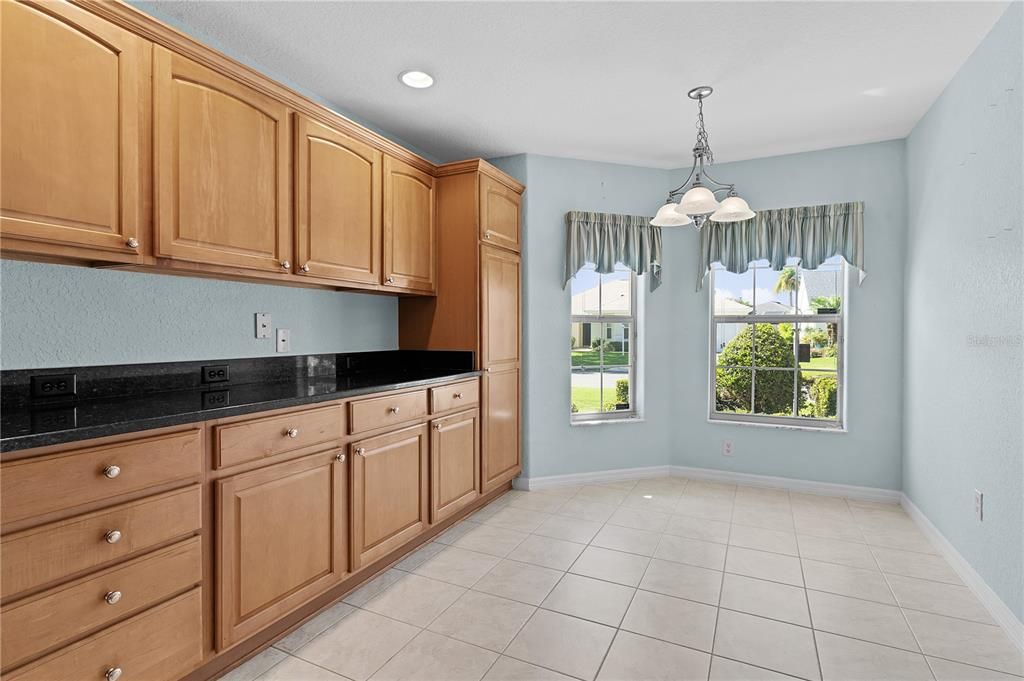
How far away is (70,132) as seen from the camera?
1529 millimetres

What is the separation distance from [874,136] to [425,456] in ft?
12.2

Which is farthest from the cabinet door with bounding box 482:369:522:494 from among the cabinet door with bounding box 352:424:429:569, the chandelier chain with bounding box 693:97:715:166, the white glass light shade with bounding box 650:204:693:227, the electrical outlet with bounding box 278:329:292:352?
the chandelier chain with bounding box 693:97:715:166

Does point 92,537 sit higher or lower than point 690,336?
lower

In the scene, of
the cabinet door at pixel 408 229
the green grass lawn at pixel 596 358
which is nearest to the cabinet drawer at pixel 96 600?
the cabinet door at pixel 408 229

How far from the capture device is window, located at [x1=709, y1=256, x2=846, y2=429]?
12.5ft

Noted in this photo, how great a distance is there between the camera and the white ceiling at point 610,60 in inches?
84.0

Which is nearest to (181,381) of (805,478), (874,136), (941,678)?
(941,678)

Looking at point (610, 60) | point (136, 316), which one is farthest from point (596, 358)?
point (136, 316)

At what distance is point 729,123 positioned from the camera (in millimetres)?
3293

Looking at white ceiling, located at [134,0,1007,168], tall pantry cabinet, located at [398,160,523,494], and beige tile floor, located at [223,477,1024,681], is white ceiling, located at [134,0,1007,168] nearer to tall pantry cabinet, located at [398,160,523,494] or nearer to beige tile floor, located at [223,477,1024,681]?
tall pantry cabinet, located at [398,160,523,494]

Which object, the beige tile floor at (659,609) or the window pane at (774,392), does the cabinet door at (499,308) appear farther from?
the window pane at (774,392)

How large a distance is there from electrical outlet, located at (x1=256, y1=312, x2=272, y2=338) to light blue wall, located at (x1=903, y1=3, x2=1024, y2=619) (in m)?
3.40

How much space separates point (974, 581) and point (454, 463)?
8.78 ft

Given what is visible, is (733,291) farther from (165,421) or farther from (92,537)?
(92,537)
